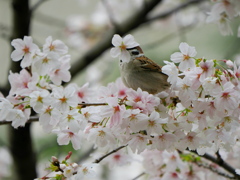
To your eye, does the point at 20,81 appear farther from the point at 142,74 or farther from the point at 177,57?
the point at 177,57

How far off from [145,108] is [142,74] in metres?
0.25

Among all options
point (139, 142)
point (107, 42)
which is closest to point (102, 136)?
point (139, 142)

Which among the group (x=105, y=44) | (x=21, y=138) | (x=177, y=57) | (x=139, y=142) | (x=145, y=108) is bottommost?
(x=21, y=138)

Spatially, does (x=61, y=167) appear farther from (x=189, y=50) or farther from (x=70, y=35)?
(x=70, y=35)

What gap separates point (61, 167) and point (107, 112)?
21 cm

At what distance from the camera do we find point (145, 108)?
1010mm

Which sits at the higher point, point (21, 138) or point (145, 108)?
point (145, 108)

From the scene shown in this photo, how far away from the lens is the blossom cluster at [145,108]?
98 centimetres

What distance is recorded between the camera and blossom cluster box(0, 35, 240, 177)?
983 mm

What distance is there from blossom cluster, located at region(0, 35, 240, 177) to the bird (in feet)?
0.33

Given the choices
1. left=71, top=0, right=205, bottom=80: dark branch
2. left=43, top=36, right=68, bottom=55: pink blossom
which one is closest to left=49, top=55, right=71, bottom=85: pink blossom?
left=43, top=36, right=68, bottom=55: pink blossom

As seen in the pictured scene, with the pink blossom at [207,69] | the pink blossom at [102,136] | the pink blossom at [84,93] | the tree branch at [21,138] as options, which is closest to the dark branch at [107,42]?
the tree branch at [21,138]

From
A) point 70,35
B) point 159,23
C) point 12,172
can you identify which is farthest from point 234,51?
point 12,172

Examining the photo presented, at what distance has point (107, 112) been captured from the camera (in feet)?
3.28
